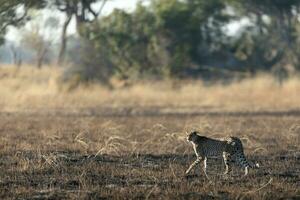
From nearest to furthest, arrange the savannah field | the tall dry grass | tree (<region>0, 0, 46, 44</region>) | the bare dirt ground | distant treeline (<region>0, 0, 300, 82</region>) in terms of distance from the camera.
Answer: the bare dirt ground → the savannah field → tree (<region>0, 0, 46, 44</region>) → the tall dry grass → distant treeline (<region>0, 0, 300, 82</region>)

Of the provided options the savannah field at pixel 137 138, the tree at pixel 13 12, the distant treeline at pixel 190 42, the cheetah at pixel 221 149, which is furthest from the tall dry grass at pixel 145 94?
the cheetah at pixel 221 149

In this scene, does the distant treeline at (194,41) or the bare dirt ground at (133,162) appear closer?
the bare dirt ground at (133,162)

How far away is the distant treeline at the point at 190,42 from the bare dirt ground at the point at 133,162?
48.0 feet

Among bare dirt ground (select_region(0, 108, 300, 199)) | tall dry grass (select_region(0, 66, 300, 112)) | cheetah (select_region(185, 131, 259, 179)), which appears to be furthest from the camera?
tall dry grass (select_region(0, 66, 300, 112))

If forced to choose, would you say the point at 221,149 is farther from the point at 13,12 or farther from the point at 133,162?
the point at 13,12

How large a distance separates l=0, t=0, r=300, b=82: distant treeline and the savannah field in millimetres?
2175

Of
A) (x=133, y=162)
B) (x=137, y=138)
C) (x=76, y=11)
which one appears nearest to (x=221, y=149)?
(x=133, y=162)

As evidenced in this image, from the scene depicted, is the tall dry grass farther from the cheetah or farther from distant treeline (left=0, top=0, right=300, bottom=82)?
the cheetah

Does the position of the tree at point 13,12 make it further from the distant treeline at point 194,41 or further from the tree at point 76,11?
the distant treeline at point 194,41

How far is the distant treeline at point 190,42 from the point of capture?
35.1 metres

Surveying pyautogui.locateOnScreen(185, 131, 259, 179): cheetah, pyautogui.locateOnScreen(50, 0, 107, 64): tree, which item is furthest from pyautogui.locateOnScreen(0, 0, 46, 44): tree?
pyautogui.locateOnScreen(185, 131, 259, 179): cheetah

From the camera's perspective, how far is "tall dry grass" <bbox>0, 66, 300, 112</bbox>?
89.8 ft

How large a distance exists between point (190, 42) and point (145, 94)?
765cm

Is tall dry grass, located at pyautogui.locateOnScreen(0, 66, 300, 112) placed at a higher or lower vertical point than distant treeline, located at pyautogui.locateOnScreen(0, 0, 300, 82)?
lower
